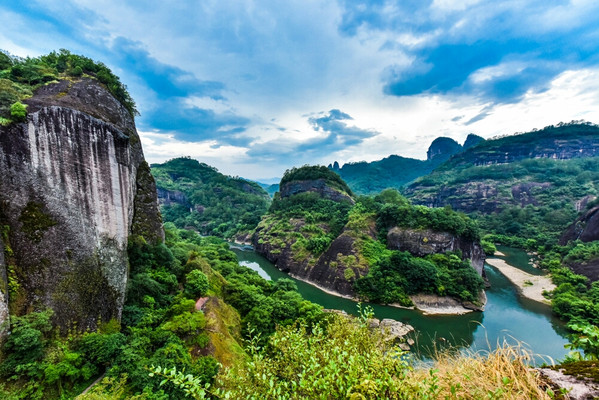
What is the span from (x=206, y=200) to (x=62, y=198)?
7424 cm

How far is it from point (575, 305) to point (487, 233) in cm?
3482

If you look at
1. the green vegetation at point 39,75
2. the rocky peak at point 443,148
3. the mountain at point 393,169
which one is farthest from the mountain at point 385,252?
the rocky peak at point 443,148

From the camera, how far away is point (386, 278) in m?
25.2

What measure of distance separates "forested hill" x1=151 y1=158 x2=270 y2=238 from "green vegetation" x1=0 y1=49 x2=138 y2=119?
45846 mm

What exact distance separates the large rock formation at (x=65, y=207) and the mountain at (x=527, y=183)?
56555mm

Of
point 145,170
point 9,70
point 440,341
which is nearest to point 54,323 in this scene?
point 145,170

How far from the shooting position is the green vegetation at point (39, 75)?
874cm

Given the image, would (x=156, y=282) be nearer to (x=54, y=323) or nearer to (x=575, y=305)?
(x=54, y=323)

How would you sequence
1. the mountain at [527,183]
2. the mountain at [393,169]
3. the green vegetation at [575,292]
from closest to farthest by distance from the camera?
1. the green vegetation at [575,292]
2. the mountain at [527,183]
3. the mountain at [393,169]

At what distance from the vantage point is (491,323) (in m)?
20.8

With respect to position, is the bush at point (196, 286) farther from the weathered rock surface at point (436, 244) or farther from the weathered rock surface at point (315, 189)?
the weathered rock surface at point (315, 189)

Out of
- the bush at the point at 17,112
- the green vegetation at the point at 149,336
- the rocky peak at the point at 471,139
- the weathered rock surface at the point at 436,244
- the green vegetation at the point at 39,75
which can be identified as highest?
the rocky peak at the point at 471,139

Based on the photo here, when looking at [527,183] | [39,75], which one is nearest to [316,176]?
[39,75]

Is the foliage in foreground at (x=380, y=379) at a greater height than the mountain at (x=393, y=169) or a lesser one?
lesser
